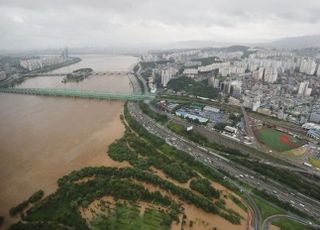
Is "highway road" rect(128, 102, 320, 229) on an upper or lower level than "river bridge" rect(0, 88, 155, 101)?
lower

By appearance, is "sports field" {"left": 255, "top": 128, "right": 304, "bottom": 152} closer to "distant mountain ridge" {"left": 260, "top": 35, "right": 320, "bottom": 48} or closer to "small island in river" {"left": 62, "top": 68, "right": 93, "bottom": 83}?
"small island in river" {"left": 62, "top": 68, "right": 93, "bottom": 83}

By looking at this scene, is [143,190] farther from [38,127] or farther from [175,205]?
[38,127]

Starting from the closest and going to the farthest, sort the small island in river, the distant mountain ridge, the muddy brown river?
the muddy brown river, the small island in river, the distant mountain ridge

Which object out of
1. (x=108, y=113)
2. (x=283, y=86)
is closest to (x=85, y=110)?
(x=108, y=113)

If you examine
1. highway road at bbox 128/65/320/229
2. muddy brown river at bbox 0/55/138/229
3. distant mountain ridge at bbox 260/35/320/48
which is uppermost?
distant mountain ridge at bbox 260/35/320/48

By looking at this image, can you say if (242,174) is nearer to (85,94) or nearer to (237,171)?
(237,171)

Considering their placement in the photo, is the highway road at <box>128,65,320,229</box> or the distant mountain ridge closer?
the highway road at <box>128,65,320,229</box>

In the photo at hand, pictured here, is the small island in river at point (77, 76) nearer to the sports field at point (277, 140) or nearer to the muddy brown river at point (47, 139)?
the muddy brown river at point (47, 139)

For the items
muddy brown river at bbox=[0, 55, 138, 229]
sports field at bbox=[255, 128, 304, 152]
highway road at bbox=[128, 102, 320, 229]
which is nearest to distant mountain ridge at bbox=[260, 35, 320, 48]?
sports field at bbox=[255, 128, 304, 152]

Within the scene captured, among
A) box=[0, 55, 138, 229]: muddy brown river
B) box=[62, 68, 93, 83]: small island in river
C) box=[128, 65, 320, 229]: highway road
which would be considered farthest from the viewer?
box=[62, 68, 93, 83]: small island in river

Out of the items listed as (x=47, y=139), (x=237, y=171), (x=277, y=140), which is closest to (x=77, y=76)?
(x=47, y=139)
